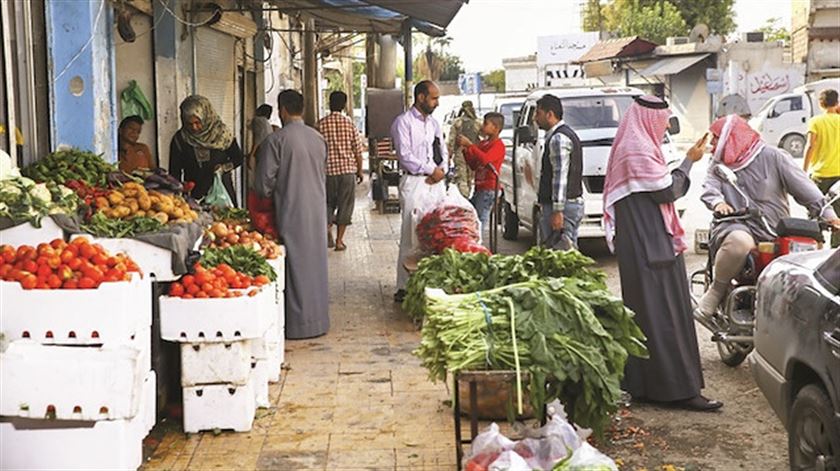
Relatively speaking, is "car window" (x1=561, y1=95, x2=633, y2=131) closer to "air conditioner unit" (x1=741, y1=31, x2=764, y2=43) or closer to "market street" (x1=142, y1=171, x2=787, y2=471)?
"market street" (x1=142, y1=171, x2=787, y2=471)

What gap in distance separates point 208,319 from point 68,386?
→ 154 cm

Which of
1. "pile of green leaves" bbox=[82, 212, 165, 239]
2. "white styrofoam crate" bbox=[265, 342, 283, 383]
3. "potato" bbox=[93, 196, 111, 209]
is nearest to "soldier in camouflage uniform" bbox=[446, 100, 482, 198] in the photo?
"white styrofoam crate" bbox=[265, 342, 283, 383]

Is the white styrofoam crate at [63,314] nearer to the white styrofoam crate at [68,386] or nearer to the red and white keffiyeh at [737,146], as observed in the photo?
the white styrofoam crate at [68,386]

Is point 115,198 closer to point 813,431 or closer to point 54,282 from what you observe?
point 54,282

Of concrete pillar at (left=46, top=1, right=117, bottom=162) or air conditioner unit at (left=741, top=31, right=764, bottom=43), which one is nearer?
concrete pillar at (left=46, top=1, right=117, bottom=162)

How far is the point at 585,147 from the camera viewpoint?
13703mm

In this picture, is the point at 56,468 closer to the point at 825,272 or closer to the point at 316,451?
the point at 316,451

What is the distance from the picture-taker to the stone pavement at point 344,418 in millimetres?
6055

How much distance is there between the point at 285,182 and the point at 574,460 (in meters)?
4.96

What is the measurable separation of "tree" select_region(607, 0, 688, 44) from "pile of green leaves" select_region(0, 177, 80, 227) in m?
54.5

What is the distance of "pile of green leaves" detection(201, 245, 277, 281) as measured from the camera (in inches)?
280

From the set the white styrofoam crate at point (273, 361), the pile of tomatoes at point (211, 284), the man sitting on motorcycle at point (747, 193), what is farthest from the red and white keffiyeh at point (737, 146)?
the pile of tomatoes at point (211, 284)

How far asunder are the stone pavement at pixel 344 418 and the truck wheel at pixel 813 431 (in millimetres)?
1806

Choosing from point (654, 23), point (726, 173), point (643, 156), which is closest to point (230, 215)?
point (643, 156)
